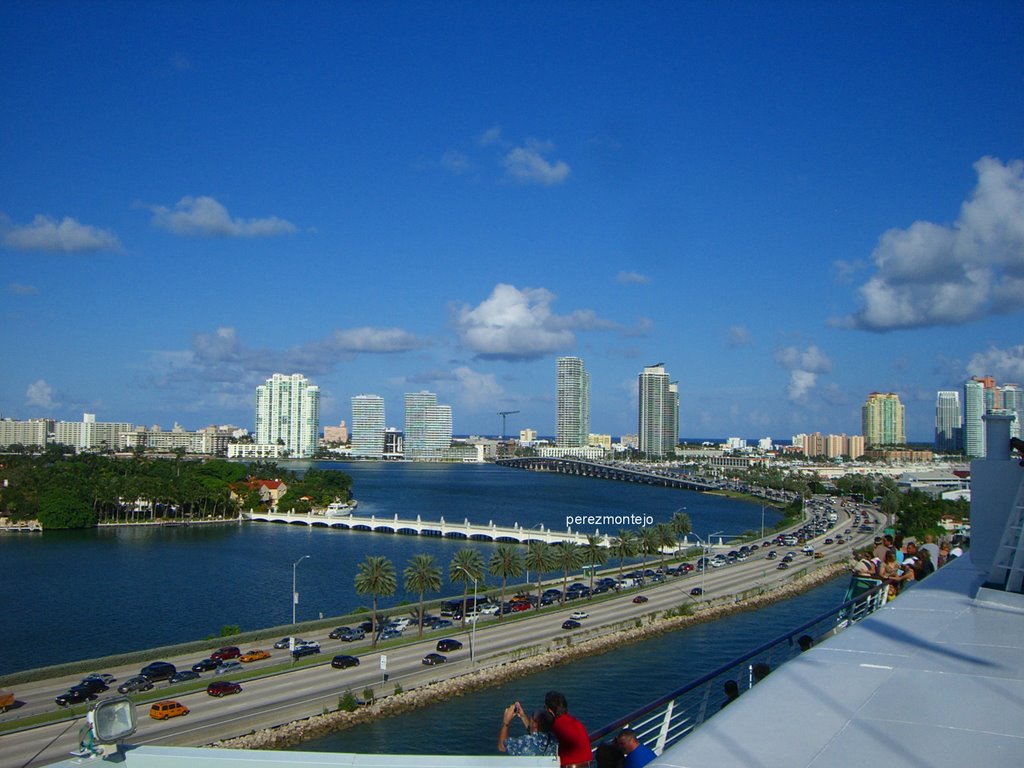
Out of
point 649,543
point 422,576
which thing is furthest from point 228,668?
point 649,543

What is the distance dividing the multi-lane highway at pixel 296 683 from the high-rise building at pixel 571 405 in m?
76.7

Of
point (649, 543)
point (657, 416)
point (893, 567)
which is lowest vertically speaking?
point (649, 543)

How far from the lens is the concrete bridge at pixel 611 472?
4816 cm

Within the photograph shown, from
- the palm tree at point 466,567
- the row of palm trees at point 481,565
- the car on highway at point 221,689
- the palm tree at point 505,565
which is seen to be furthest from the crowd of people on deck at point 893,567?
the palm tree at point 505,565

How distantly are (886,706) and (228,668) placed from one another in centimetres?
904

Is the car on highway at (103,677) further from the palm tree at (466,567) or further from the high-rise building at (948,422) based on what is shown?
the high-rise building at (948,422)

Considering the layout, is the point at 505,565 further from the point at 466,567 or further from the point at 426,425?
the point at 426,425

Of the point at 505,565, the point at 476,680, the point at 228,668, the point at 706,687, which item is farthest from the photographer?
the point at 505,565

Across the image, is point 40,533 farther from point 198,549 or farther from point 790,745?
point 790,745

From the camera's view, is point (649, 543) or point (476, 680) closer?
point (476, 680)

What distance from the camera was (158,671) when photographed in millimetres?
8961

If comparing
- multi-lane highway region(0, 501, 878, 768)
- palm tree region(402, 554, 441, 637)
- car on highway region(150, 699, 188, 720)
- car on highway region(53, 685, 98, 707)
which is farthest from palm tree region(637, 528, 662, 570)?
car on highway region(53, 685, 98, 707)

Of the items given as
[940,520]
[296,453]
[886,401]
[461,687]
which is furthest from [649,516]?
[886,401]

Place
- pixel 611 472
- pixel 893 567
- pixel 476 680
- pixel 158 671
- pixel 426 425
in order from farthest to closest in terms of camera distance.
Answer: pixel 426 425 → pixel 611 472 → pixel 476 680 → pixel 158 671 → pixel 893 567
